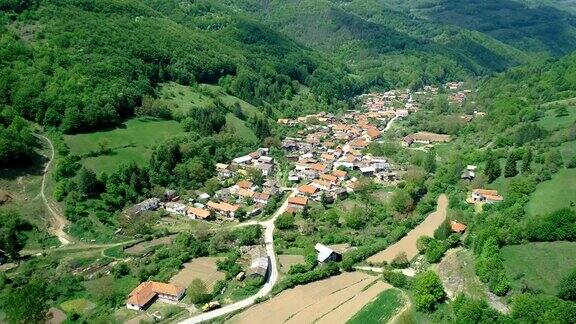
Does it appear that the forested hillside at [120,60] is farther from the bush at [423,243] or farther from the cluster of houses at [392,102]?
the bush at [423,243]

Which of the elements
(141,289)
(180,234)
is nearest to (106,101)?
(180,234)

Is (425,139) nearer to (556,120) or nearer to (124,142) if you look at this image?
(556,120)

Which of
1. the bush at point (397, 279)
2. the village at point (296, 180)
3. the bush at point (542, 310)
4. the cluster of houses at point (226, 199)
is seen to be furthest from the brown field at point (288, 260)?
the bush at point (542, 310)

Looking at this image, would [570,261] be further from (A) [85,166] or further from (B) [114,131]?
(B) [114,131]

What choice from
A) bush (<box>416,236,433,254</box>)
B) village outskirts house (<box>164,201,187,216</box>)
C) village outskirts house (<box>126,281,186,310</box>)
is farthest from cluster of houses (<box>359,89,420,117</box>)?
village outskirts house (<box>126,281,186,310</box>)

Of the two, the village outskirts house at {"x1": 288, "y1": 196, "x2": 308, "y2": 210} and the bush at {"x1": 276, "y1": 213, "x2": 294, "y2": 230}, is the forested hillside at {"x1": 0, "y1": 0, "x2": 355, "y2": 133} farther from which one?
the bush at {"x1": 276, "y1": 213, "x2": 294, "y2": 230}

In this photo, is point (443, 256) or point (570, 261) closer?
point (570, 261)
